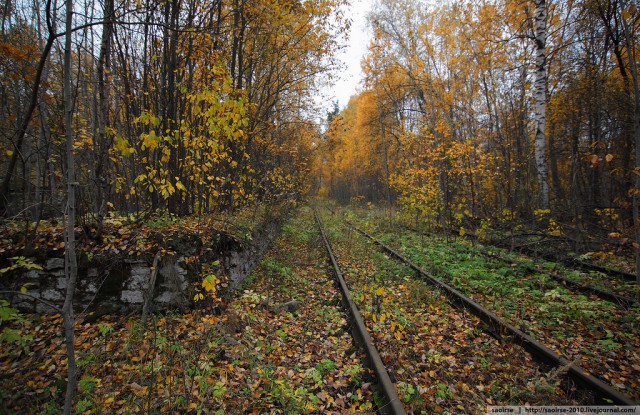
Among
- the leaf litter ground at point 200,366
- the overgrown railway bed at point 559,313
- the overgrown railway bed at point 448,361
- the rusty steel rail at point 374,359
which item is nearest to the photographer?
the rusty steel rail at point 374,359

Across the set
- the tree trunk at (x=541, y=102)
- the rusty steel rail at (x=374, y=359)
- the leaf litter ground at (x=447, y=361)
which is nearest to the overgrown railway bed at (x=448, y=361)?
the leaf litter ground at (x=447, y=361)

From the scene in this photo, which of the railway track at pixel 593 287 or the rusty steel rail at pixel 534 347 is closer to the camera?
the rusty steel rail at pixel 534 347

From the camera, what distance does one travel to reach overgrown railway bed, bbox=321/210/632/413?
304 cm

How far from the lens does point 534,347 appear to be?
378 centimetres

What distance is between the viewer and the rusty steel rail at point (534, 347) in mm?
2889

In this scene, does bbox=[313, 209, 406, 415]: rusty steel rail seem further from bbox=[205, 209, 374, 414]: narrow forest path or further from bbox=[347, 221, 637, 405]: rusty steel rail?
bbox=[347, 221, 637, 405]: rusty steel rail

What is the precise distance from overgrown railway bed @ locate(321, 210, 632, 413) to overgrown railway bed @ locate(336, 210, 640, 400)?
23.0 inches

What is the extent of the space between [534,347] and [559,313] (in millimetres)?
1522

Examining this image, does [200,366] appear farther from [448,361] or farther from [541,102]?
[541,102]

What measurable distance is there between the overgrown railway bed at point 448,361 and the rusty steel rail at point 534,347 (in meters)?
0.09

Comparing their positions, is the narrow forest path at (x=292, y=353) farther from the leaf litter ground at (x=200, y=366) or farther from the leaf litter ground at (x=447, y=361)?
the leaf litter ground at (x=447, y=361)

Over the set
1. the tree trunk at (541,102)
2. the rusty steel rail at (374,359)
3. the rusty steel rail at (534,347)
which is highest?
the tree trunk at (541,102)

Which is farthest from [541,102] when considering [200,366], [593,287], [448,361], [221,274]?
[200,366]

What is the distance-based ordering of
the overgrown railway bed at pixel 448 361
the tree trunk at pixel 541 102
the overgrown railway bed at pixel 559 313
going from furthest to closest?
the tree trunk at pixel 541 102
the overgrown railway bed at pixel 559 313
the overgrown railway bed at pixel 448 361
